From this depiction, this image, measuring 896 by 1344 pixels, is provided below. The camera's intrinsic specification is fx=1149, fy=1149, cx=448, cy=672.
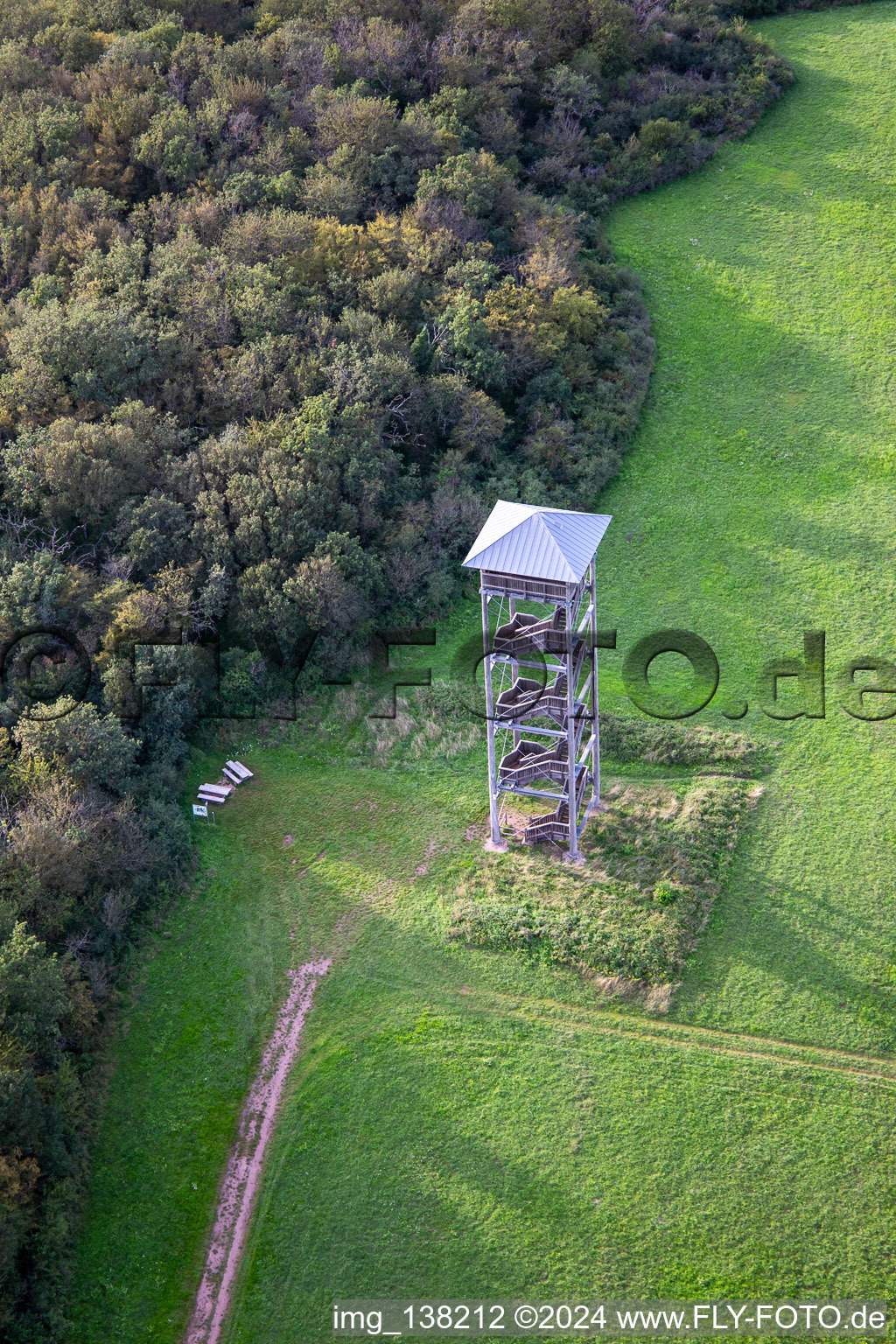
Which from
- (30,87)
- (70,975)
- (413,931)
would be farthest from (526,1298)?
(30,87)

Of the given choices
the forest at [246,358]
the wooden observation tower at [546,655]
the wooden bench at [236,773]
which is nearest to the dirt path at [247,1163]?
the forest at [246,358]

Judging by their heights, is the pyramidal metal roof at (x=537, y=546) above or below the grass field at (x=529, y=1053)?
above

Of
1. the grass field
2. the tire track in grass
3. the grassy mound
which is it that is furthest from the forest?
the tire track in grass

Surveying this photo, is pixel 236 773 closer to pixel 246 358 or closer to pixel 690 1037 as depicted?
pixel 690 1037

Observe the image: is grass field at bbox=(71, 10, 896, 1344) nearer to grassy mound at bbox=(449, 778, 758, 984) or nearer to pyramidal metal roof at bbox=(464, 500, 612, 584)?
grassy mound at bbox=(449, 778, 758, 984)

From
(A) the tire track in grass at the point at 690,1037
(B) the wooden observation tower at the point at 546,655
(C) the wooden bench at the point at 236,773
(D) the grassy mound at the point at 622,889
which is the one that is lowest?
(A) the tire track in grass at the point at 690,1037

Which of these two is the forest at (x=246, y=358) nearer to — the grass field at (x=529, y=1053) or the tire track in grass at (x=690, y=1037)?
the grass field at (x=529, y=1053)
